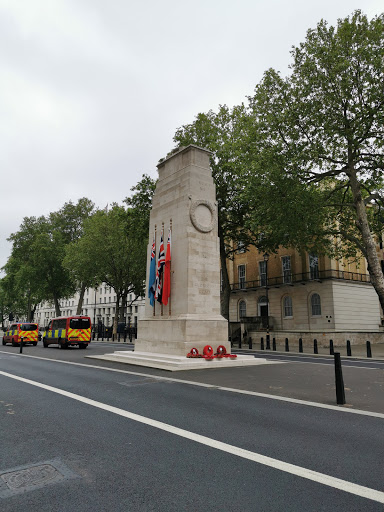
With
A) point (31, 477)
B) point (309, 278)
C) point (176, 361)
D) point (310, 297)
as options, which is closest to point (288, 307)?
point (310, 297)

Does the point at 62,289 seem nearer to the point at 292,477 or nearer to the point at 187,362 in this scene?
the point at 187,362

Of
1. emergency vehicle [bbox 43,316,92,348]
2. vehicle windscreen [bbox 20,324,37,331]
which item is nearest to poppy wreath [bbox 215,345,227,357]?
emergency vehicle [bbox 43,316,92,348]

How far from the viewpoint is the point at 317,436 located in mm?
4633

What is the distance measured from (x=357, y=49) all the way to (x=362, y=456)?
22887 millimetres

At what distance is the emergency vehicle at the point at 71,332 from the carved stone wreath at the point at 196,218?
Result: 14.0 meters

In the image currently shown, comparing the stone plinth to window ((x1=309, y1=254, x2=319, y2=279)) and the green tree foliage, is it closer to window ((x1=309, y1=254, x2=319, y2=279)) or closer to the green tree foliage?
window ((x1=309, y1=254, x2=319, y2=279))

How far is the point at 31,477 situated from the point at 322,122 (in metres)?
23.6

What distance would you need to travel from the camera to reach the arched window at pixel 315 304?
117 ft

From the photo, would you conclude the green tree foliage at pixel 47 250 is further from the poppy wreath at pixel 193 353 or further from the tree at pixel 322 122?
the poppy wreath at pixel 193 353

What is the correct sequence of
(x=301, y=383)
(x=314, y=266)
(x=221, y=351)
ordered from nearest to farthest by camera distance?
(x=301, y=383)
(x=221, y=351)
(x=314, y=266)

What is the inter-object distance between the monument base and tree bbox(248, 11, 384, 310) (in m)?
12.2

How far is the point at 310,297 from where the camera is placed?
36.4m

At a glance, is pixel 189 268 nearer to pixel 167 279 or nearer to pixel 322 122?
pixel 167 279

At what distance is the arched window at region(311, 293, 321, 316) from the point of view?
1399 inches
